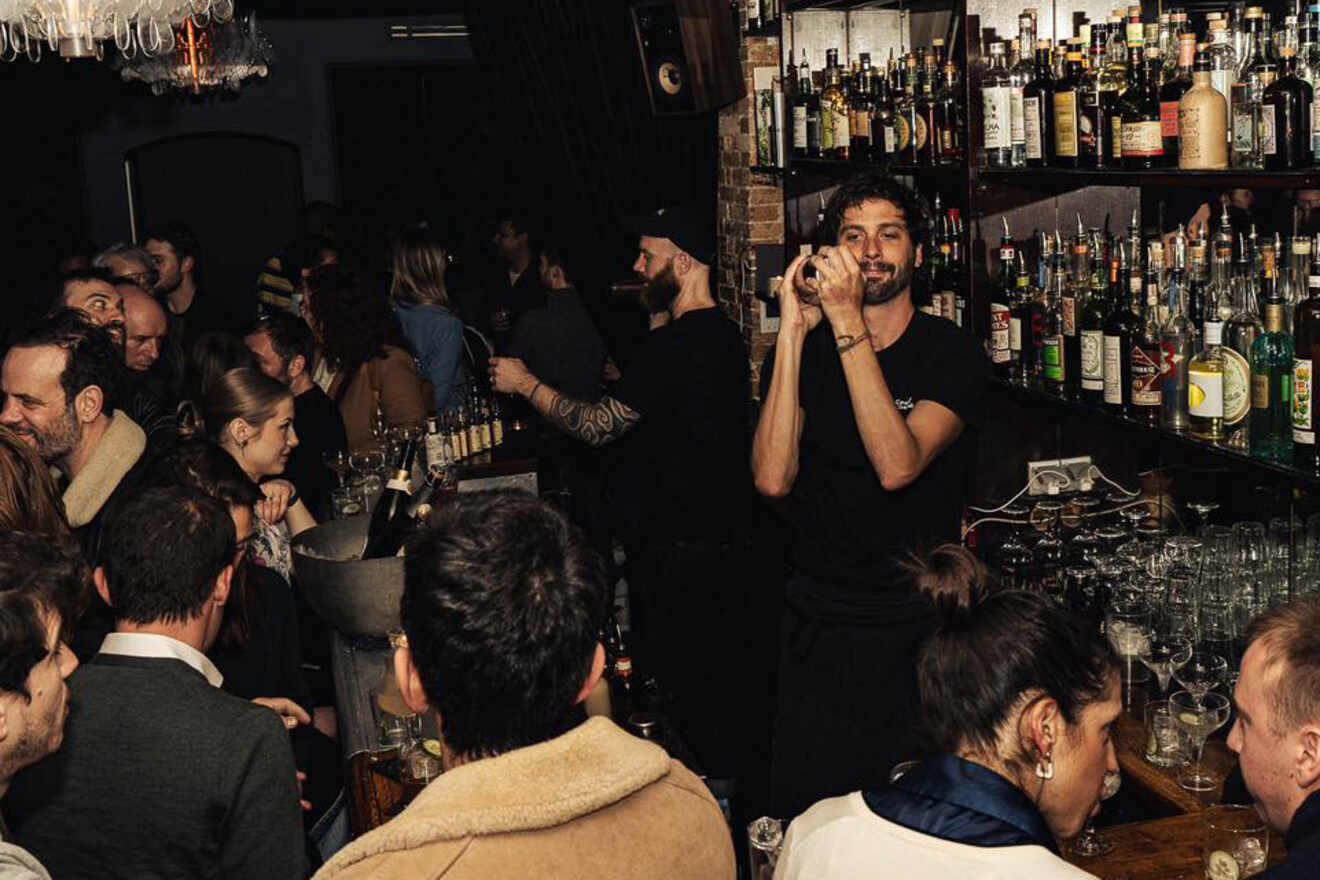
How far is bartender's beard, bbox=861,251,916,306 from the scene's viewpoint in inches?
124

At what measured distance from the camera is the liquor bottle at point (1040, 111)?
3348 millimetres

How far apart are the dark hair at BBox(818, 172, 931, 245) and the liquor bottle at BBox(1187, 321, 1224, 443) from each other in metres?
0.65

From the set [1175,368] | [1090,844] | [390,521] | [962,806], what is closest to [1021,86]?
[1175,368]

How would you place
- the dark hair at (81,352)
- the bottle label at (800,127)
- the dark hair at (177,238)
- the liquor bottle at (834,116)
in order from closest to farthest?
the dark hair at (81,352)
the liquor bottle at (834,116)
the bottle label at (800,127)
the dark hair at (177,238)

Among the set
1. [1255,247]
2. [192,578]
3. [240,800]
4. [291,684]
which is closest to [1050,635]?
[240,800]

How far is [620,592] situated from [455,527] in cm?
430

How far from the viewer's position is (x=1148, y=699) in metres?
2.92

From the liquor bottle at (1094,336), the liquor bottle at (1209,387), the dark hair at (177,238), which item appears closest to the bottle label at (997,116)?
the liquor bottle at (1094,336)

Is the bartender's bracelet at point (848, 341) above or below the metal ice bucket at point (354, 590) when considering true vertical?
above

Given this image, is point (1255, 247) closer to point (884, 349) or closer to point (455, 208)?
point (884, 349)

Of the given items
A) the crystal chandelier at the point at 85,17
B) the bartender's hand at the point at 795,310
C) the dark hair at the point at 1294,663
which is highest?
the crystal chandelier at the point at 85,17

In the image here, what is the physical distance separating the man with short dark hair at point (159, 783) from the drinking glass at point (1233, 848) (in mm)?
1335

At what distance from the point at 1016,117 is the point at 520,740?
245 centimetres

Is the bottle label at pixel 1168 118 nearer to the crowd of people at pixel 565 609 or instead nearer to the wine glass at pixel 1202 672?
the crowd of people at pixel 565 609
